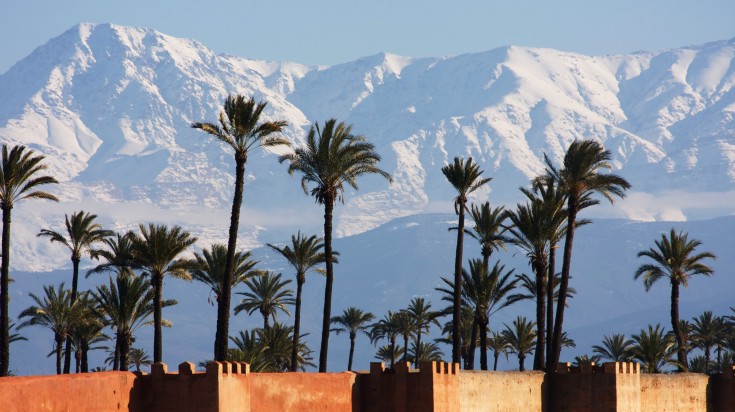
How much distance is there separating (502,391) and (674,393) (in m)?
11.0

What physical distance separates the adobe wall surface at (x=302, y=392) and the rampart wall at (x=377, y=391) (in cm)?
3

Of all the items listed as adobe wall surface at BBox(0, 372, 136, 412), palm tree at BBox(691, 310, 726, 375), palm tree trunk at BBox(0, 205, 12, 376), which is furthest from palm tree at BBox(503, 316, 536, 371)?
adobe wall surface at BBox(0, 372, 136, 412)

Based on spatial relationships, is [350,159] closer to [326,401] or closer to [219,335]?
[219,335]

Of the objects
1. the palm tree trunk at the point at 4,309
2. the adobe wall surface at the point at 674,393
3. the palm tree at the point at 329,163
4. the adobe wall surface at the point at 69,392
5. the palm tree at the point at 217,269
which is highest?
the palm tree at the point at 329,163

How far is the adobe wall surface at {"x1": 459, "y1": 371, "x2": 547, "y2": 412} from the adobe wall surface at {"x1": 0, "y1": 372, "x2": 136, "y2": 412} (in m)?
13.3

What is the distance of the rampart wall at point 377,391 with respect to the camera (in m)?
32.6

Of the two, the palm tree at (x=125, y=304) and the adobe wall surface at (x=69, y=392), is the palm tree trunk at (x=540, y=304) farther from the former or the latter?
the adobe wall surface at (x=69, y=392)

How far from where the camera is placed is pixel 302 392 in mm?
39406

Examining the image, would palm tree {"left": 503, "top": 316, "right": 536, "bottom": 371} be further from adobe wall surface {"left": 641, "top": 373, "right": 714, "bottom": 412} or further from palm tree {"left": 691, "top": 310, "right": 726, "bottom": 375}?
adobe wall surface {"left": 641, "top": 373, "right": 714, "bottom": 412}

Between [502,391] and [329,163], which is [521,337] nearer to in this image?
[329,163]

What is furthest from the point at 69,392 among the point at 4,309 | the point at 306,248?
the point at 306,248

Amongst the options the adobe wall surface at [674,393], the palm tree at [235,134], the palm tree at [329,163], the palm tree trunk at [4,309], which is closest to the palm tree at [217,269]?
the palm tree at [329,163]

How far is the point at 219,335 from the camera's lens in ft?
179

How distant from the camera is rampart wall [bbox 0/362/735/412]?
32.6 meters
